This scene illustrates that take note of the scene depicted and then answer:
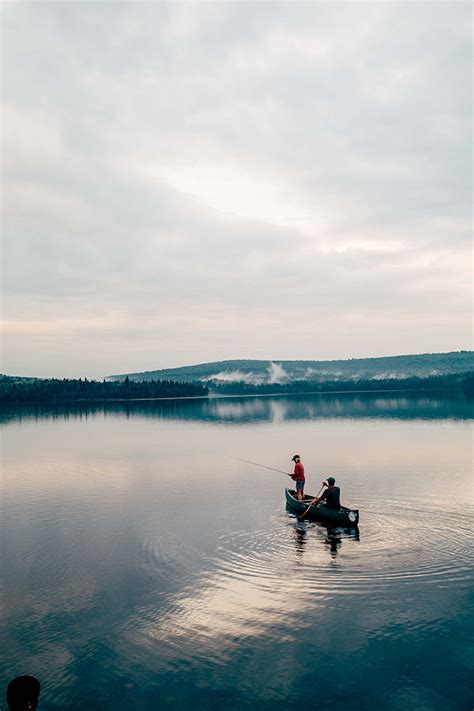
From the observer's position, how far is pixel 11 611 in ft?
71.6

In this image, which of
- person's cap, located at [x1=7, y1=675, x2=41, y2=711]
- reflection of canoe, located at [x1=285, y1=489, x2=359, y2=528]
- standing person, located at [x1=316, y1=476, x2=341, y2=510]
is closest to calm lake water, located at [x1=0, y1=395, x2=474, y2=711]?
reflection of canoe, located at [x1=285, y1=489, x2=359, y2=528]

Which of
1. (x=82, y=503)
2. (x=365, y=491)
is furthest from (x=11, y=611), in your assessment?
(x=365, y=491)

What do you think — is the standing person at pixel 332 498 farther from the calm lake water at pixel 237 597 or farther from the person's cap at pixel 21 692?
the person's cap at pixel 21 692

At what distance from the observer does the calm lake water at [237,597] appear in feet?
53.5

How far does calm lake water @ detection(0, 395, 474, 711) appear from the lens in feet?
53.5

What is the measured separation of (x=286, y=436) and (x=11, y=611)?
74.1 m

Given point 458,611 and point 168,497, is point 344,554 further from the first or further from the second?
point 168,497

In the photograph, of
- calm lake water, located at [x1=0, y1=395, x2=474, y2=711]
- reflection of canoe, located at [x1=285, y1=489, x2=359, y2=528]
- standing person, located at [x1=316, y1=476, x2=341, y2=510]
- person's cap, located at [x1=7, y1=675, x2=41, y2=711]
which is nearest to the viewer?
person's cap, located at [x1=7, y1=675, x2=41, y2=711]

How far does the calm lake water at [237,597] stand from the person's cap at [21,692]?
28.5ft

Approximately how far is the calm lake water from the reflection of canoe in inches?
32.6

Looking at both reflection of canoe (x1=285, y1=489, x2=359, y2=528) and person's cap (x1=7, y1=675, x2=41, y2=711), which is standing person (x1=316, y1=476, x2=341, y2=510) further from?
person's cap (x1=7, y1=675, x2=41, y2=711)

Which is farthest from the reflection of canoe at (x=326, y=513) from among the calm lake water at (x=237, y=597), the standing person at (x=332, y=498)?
the calm lake water at (x=237, y=597)

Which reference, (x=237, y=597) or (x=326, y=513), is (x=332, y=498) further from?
(x=237, y=597)

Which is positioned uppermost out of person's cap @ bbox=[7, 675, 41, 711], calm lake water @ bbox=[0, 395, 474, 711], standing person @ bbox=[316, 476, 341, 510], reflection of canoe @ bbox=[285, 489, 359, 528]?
person's cap @ bbox=[7, 675, 41, 711]
